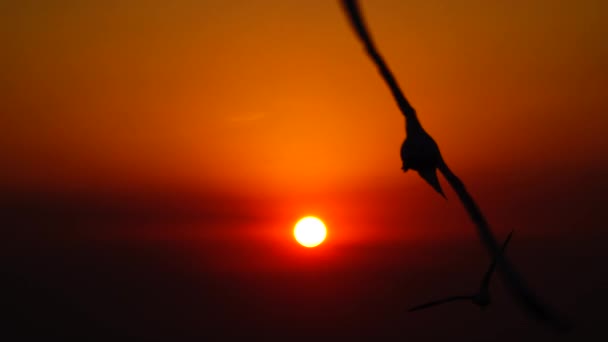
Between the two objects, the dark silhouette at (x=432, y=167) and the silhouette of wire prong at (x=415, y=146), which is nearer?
the dark silhouette at (x=432, y=167)

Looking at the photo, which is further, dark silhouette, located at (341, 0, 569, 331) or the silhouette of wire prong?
the silhouette of wire prong

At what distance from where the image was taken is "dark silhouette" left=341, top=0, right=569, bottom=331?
3.89 metres

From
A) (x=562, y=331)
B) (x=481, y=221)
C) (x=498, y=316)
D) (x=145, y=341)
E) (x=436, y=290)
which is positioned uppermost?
(x=145, y=341)

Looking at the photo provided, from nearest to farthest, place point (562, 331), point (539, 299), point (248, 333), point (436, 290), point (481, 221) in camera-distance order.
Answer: point (562, 331), point (539, 299), point (481, 221), point (436, 290), point (248, 333)

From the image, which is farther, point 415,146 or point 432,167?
point 432,167

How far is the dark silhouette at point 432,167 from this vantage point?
12.8 feet

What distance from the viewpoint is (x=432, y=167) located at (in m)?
4.88

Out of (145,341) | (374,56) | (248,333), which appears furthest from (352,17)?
(145,341)

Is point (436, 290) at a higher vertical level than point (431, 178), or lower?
higher

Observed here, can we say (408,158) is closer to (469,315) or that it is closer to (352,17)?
(352,17)

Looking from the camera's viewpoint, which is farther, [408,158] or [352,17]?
[408,158]

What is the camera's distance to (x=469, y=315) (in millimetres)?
60531

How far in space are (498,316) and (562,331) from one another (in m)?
59.0

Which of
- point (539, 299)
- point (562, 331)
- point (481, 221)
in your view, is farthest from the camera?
point (481, 221)
